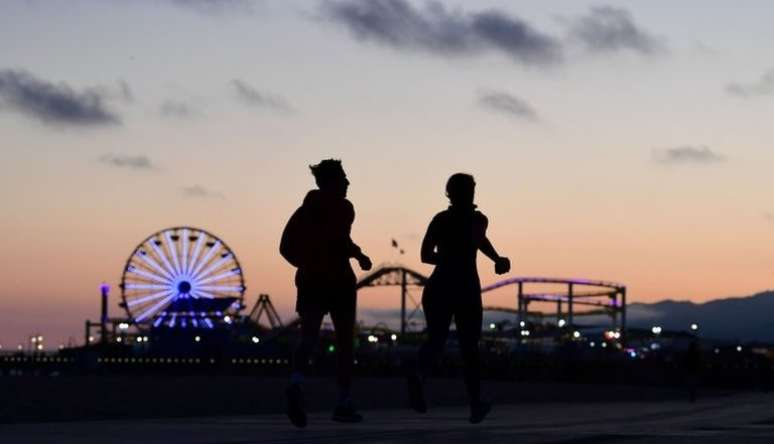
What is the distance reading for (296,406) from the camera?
882cm

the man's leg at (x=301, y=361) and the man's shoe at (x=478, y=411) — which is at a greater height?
the man's leg at (x=301, y=361)

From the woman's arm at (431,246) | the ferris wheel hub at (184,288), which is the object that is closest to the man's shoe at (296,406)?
the woman's arm at (431,246)

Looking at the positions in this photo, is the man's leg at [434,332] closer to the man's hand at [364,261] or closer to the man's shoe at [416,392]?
the man's shoe at [416,392]

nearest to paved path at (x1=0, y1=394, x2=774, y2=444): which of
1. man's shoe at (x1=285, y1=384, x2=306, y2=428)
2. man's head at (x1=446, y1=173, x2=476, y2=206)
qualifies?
man's shoe at (x1=285, y1=384, x2=306, y2=428)

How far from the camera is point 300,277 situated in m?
9.33

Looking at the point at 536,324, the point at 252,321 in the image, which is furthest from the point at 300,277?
the point at 536,324

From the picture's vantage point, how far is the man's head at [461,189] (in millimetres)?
9500

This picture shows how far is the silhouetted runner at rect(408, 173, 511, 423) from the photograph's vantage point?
9461 mm

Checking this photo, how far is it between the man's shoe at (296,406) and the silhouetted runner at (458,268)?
3.21 ft

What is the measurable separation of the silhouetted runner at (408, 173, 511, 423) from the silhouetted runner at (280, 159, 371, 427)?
0.50 m

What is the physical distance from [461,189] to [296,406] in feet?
5.71

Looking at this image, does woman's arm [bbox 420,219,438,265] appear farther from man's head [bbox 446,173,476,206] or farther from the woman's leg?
the woman's leg

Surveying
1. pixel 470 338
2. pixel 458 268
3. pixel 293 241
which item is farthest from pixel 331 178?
pixel 470 338

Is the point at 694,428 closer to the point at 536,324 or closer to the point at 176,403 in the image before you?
the point at 176,403
